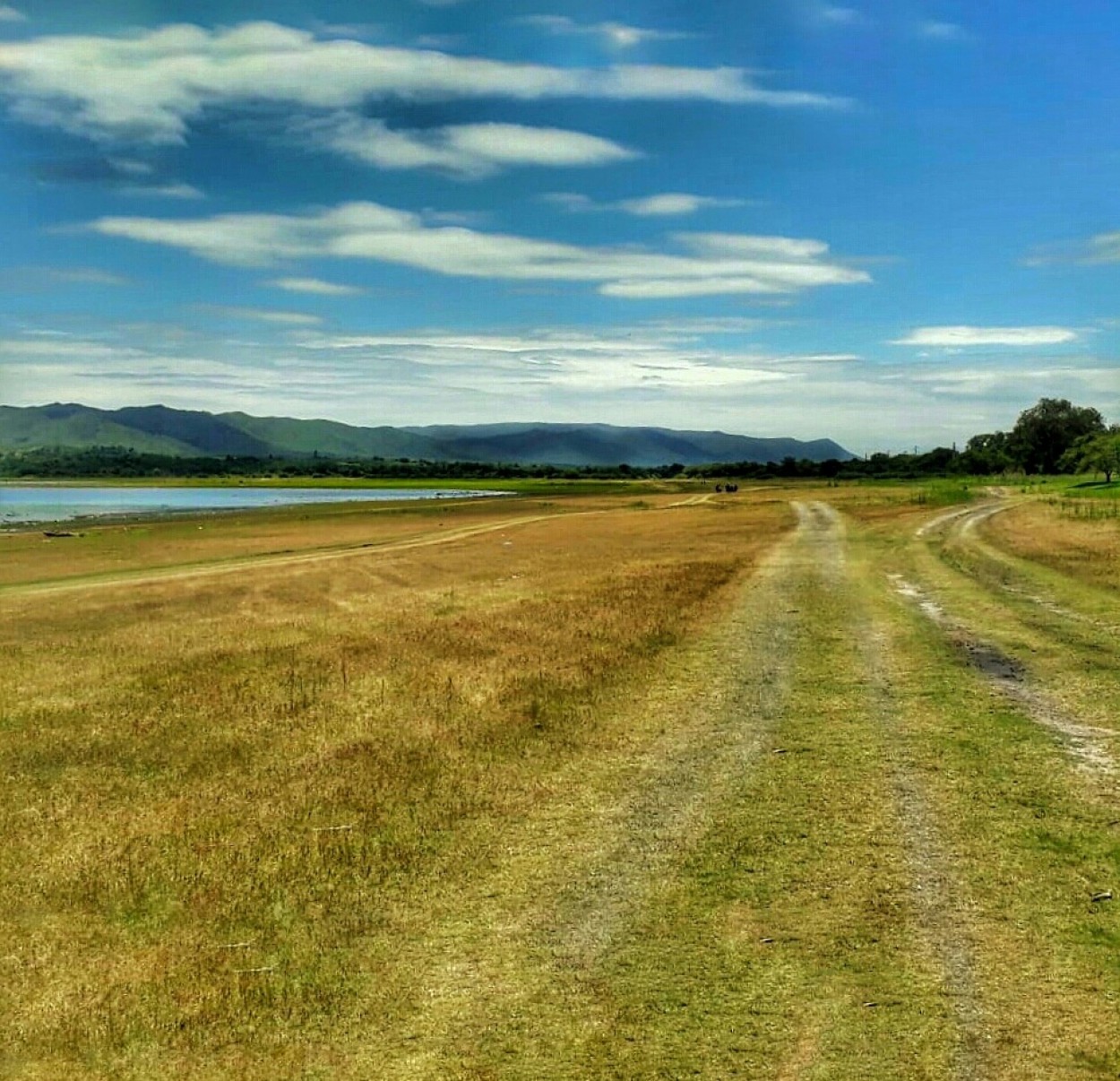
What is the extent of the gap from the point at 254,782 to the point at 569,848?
4731mm

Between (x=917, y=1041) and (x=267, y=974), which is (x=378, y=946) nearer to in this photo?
(x=267, y=974)

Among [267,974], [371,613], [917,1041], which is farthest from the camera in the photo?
[371,613]

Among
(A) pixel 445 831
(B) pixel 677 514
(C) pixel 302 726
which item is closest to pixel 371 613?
(C) pixel 302 726

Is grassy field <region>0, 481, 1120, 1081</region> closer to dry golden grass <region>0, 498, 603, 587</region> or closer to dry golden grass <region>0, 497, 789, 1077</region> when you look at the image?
dry golden grass <region>0, 497, 789, 1077</region>

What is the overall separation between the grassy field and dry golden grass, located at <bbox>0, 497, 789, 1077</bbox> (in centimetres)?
5

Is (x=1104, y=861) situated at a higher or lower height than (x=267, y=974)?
higher

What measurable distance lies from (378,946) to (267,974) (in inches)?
34.9

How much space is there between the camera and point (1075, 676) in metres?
16.9

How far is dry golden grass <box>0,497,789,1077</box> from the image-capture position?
7.61 meters

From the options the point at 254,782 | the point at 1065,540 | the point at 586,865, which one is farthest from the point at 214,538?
the point at 586,865

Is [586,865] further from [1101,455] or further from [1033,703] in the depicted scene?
[1101,455]

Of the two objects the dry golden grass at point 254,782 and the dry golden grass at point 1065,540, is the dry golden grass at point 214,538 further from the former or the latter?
the dry golden grass at point 1065,540

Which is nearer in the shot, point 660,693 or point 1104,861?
point 1104,861

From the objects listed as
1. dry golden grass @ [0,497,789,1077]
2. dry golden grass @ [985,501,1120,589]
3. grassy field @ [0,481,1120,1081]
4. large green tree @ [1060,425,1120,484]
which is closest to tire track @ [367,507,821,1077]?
grassy field @ [0,481,1120,1081]
